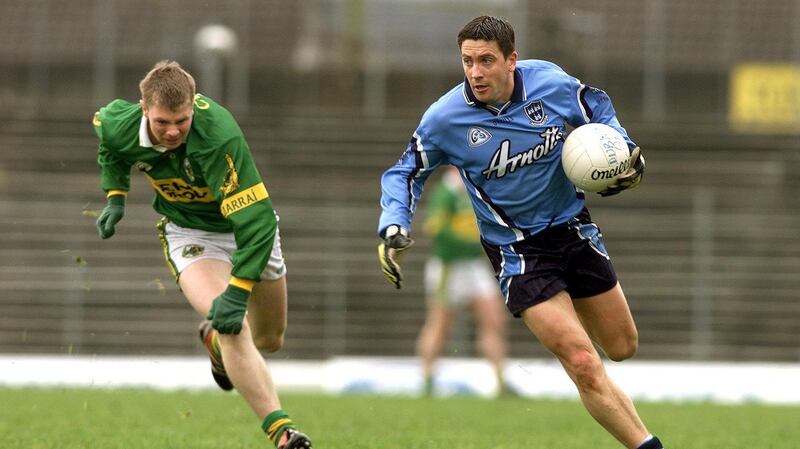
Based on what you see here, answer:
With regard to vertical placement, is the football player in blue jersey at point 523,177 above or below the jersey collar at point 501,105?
below

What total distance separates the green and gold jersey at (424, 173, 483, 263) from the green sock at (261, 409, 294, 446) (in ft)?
26.2

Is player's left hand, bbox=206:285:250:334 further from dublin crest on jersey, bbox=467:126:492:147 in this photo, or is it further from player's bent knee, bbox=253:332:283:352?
player's bent knee, bbox=253:332:283:352

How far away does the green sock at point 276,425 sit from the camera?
6688mm

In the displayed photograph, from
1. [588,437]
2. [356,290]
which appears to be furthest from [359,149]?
[588,437]

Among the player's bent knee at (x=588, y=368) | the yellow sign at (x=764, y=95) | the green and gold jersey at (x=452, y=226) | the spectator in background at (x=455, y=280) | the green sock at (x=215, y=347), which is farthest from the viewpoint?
the yellow sign at (x=764, y=95)

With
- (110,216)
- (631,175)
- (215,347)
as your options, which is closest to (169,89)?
(110,216)

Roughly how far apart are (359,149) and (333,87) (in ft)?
6.50

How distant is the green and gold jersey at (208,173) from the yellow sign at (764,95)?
15547 mm

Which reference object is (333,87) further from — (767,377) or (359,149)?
(767,377)

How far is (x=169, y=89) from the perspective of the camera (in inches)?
260

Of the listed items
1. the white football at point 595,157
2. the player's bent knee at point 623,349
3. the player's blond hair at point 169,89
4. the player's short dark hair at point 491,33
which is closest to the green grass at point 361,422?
the player's bent knee at point 623,349

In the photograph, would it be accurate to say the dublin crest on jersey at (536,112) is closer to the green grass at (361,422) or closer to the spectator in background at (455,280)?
the green grass at (361,422)

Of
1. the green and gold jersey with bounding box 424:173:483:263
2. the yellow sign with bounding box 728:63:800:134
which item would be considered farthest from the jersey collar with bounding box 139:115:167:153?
the yellow sign with bounding box 728:63:800:134

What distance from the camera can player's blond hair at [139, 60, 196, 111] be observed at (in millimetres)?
6613
